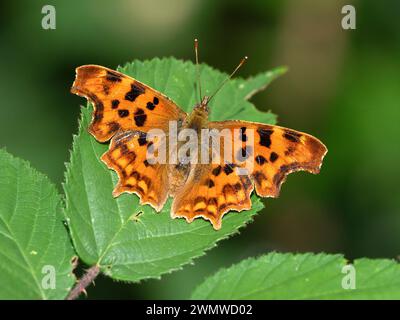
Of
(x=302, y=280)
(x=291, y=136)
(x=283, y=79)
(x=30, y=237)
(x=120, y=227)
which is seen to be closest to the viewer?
(x=302, y=280)

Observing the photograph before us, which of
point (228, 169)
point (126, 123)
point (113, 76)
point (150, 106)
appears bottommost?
point (228, 169)

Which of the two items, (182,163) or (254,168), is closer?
(254,168)

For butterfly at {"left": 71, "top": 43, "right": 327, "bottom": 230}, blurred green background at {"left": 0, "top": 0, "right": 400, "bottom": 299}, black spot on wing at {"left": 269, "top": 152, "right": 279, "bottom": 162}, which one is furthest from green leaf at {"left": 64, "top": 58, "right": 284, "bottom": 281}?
blurred green background at {"left": 0, "top": 0, "right": 400, "bottom": 299}

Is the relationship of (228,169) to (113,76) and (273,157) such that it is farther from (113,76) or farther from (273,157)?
(113,76)

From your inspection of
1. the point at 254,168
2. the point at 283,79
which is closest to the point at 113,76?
the point at 254,168

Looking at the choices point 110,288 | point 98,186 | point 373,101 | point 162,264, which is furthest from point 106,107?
point 373,101

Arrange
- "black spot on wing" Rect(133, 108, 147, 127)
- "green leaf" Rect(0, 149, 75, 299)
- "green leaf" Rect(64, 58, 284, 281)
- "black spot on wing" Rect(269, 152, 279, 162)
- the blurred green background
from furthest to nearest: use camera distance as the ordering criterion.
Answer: the blurred green background, "black spot on wing" Rect(133, 108, 147, 127), "black spot on wing" Rect(269, 152, 279, 162), "green leaf" Rect(64, 58, 284, 281), "green leaf" Rect(0, 149, 75, 299)

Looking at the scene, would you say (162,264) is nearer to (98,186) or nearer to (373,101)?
(98,186)

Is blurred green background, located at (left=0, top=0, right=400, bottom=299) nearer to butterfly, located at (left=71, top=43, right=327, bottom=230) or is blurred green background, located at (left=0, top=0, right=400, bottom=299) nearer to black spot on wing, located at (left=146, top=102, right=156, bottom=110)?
butterfly, located at (left=71, top=43, right=327, bottom=230)
